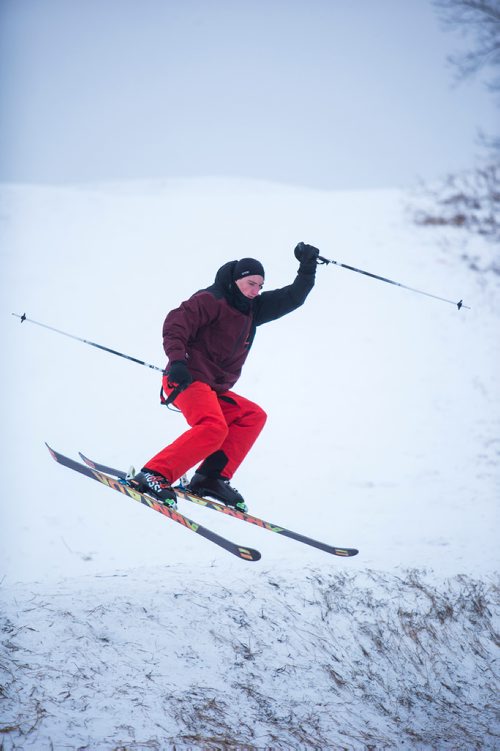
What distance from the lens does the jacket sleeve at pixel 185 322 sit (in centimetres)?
521

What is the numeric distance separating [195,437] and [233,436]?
2.19 ft

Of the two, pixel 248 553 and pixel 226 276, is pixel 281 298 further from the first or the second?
pixel 248 553

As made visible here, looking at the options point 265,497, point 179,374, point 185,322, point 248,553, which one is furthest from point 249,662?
point 265,497

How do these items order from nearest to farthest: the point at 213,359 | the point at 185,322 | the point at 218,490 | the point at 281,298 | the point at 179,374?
the point at 179,374 → the point at 185,322 → the point at 213,359 → the point at 281,298 → the point at 218,490

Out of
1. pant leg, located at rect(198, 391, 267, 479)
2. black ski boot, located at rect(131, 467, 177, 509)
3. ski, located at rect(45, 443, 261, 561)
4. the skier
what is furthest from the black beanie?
ski, located at rect(45, 443, 261, 561)

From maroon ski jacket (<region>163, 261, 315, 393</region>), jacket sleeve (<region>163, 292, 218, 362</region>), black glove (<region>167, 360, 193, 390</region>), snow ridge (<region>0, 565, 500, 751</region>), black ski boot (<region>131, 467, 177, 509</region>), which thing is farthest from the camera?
black ski boot (<region>131, 467, 177, 509</region>)

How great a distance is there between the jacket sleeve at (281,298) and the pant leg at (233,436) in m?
0.85

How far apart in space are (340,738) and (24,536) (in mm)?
4951

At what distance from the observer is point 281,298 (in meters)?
5.82

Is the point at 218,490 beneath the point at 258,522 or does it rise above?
above

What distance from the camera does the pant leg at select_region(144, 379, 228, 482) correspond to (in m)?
5.44

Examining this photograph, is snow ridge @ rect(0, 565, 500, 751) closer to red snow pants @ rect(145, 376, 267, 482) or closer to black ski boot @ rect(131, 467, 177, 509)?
black ski boot @ rect(131, 467, 177, 509)

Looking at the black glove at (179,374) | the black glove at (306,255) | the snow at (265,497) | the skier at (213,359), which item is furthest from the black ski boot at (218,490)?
the black glove at (306,255)

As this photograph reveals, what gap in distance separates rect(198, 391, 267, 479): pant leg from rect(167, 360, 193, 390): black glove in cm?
90
